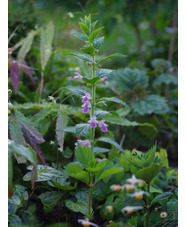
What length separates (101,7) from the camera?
2805mm

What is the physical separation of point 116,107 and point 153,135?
24cm

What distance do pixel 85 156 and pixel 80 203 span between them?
0.60ft

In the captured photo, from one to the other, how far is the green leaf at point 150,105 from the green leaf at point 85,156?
0.66 meters

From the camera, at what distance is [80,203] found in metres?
0.99

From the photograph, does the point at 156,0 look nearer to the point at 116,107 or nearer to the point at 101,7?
the point at 101,7

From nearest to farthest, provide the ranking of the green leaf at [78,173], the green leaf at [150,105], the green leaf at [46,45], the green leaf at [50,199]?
the green leaf at [78,173], the green leaf at [50,199], the green leaf at [46,45], the green leaf at [150,105]

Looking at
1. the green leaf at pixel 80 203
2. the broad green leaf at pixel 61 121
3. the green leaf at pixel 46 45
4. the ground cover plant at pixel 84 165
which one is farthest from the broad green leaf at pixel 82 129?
the green leaf at pixel 46 45

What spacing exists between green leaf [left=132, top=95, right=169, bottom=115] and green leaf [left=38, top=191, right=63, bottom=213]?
2.10 ft

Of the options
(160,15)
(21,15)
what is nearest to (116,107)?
(21,15)

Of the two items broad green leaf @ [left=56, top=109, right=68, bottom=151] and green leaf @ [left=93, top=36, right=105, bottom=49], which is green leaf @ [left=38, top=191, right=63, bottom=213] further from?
green leaf @ [left=93, top=36, right=105, bottom=49]

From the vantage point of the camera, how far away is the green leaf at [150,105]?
5.03 feet

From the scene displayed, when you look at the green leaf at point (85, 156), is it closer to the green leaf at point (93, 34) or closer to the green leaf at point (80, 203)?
the green leaf at point (80, 203)

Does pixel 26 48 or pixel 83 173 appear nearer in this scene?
pixel 83 173

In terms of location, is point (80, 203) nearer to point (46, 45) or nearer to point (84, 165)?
point (84, 165)
